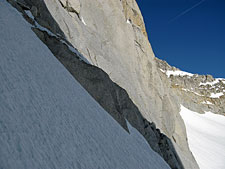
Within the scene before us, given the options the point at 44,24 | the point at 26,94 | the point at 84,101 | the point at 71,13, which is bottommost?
the point at 26,94

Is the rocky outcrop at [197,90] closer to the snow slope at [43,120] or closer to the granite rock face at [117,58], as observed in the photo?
the granite rock face at [117,58]

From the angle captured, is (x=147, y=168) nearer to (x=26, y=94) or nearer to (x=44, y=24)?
(x=26, y=94)

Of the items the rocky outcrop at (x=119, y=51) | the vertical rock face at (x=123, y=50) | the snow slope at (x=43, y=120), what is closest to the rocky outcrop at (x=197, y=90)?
the vertical rock face at (x=123, y=50)

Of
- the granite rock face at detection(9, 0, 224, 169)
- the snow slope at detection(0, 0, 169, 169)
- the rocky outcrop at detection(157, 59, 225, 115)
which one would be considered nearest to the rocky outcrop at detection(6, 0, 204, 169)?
the granite rock face at detection(9, 0, 224, 169)

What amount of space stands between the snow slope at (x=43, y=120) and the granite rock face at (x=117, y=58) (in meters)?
2.36

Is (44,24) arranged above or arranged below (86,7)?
below

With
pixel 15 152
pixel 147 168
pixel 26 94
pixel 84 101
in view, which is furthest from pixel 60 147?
pixel 147 168

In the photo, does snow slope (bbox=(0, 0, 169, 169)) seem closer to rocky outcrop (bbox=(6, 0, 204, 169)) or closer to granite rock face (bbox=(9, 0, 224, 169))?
granite rock face (bbox=(9, 0, 224, 169))

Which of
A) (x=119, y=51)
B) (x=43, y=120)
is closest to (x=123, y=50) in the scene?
(x=119, y=51)

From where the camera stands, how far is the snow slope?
342cm

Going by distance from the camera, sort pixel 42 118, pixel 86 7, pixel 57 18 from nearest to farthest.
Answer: pixel 42 118, pixel 57 18, pixel 86 7

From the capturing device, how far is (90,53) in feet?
45.5

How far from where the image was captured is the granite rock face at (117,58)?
34.1 feet

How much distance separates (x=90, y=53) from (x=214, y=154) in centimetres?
2547
